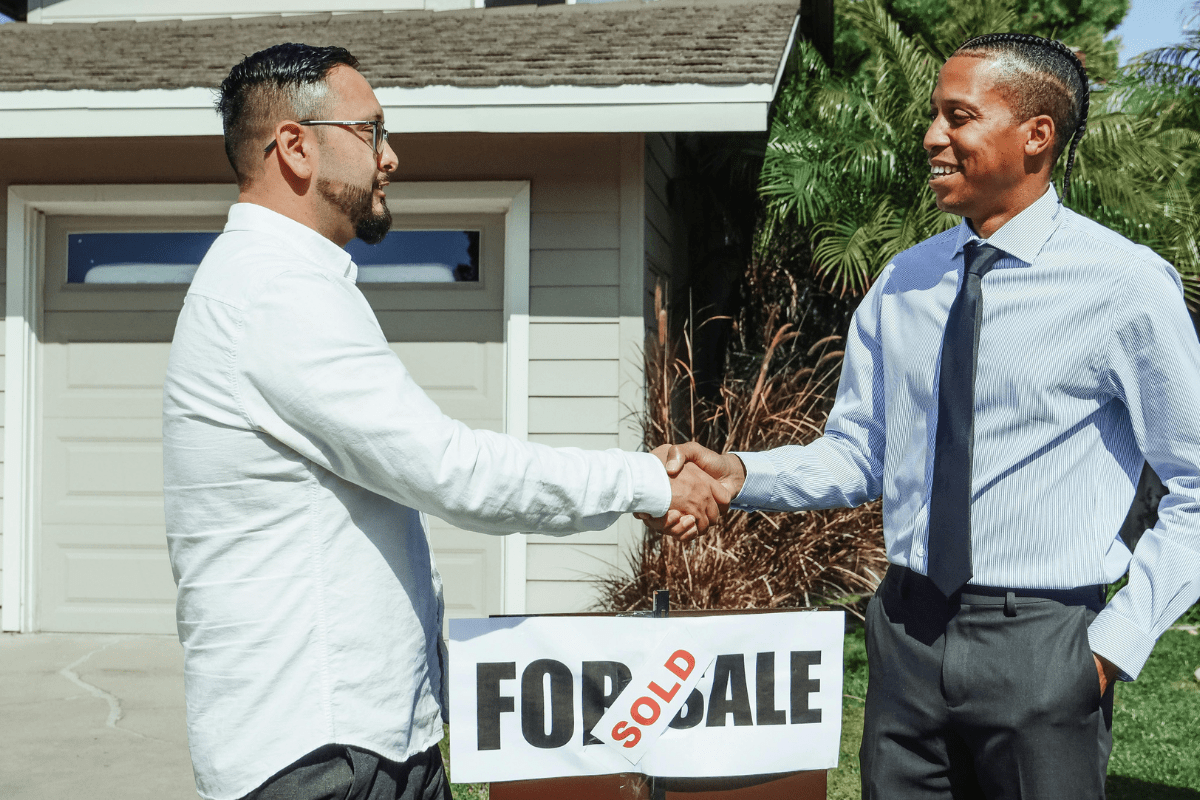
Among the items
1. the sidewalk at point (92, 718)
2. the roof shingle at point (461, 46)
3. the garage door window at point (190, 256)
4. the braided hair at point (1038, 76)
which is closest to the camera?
the braided hair at point (1038, 76)

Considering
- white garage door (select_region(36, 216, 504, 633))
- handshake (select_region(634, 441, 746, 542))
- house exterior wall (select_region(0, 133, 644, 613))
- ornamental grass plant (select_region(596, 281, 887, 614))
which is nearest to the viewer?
handshake (select_region(634, 441, 746, 542))

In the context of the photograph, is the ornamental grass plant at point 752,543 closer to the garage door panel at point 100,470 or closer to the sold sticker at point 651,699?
the garage door panel at point 100,470

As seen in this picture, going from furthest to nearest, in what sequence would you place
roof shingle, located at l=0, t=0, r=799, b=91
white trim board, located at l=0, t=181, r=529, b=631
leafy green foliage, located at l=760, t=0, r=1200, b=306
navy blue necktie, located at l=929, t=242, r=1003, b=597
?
leafy green foliage, located at l=760, t=0, r=1200, b=306 < white trim board, located at l=0, t=181, r=529, b=631 < roof shingle, located at l=0, t=0, r=799, b=91 < navy blue necktie, located at l=929, t=242, r=1003, b=597

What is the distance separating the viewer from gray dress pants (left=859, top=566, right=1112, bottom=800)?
1.90 m

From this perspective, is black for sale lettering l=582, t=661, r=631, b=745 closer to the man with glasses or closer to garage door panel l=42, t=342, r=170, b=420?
the man with glasses

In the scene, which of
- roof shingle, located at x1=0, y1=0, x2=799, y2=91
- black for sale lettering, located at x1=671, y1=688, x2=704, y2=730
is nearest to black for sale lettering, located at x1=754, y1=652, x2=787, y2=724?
black for sale lettering, located at x1=671, y1=688, x2=704, y2=730

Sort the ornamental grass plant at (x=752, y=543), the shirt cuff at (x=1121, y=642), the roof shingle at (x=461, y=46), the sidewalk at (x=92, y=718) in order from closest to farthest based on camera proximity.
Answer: the shirt cuff at (x=1121, y=642), the sidewalk at (x=92, y=718), the ornamental grass plant at (x=752, y=543), the roof shingle at (x=461, y=46)

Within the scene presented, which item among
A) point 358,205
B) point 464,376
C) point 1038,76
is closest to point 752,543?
point 464,376

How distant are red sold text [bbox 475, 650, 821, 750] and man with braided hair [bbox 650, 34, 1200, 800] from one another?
31 cm

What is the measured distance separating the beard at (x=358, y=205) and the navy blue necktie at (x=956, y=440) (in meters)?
1.16

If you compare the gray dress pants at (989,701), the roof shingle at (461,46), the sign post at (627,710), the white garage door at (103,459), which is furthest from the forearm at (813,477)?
the white garage door at (103,459)

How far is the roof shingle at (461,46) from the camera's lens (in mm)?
5859

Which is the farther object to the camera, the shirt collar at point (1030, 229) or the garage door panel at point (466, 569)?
the garage door panel at point (466, 569)

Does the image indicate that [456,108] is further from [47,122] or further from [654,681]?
[654,681]
